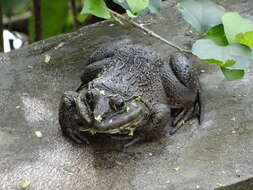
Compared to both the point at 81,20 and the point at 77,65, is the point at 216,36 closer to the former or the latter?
the point at 77,65

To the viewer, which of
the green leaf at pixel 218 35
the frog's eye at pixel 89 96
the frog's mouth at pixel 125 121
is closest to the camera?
the frog's mouth at pixel 125 121

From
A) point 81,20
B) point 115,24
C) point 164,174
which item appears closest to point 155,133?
point 164,174

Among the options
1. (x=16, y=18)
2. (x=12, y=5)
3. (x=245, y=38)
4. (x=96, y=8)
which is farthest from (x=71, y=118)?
(x=16, y=18)

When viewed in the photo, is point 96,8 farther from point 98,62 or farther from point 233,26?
point 233,26

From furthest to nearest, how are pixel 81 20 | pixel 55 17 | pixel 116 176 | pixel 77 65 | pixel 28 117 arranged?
pixel 81 20 < pixel 55 17 < pixel 77 65 < pixel 28 117 < pixel 116 176

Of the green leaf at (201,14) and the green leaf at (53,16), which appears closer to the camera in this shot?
the green leaf at (201,14)

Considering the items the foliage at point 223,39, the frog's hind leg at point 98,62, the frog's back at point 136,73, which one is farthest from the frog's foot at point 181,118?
the frog's hind leg at point 98,62

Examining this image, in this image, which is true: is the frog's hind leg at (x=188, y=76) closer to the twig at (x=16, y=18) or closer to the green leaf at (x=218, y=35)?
the green leaf at (x=218, y=35)
